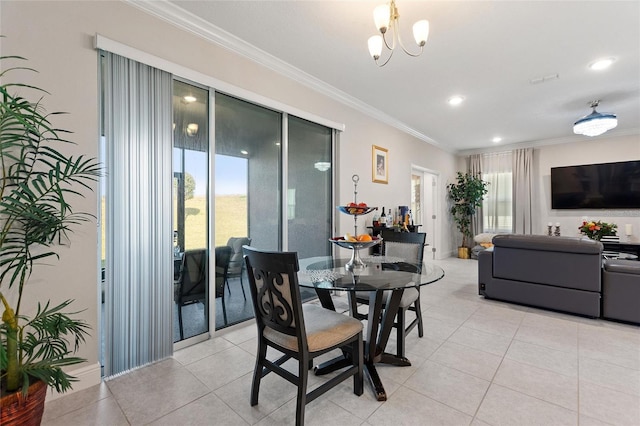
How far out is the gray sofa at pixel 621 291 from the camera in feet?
8.98

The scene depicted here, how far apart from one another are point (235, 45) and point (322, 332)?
255 cm

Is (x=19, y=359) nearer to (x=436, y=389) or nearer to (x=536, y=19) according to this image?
(x=436, y=389)

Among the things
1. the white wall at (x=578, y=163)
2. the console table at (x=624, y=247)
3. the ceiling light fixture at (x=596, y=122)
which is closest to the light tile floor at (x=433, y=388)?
the ceiling light fixture at (x=596, y=122)

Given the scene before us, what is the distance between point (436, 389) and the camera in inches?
71.9

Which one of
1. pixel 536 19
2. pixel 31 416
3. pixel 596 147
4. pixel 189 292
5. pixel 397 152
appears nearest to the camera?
pixel 31 416

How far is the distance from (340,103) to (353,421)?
3483 mm

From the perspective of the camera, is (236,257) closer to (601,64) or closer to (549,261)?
(549,261)

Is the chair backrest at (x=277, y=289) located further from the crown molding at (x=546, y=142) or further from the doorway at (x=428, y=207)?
the crown molding at (x=546, y=142)

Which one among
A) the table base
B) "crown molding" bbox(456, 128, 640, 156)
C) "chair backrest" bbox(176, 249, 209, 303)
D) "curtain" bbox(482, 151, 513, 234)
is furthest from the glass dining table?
"crown molding" bbox(456, 128, 640, 156)

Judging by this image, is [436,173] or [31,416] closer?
[31,416]

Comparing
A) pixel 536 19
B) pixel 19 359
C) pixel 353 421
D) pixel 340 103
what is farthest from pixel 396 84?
pixel 19 359

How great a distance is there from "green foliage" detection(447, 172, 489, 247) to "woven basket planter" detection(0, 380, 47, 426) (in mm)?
7164

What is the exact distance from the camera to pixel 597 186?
568 centimetres

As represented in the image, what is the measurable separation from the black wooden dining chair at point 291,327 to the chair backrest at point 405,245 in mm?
1199
